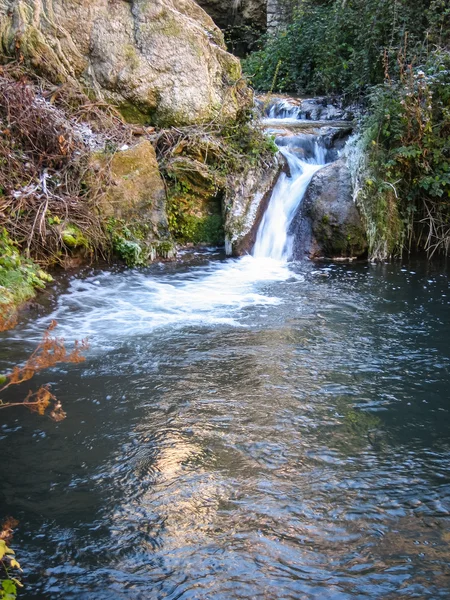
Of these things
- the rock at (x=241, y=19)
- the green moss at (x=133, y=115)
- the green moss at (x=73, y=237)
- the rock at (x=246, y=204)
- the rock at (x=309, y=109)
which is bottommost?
the green moss at (x=73, y=237)

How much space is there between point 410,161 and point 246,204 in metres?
2.52

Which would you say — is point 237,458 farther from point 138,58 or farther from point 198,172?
point 138,58

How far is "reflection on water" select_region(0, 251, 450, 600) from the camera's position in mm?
2949

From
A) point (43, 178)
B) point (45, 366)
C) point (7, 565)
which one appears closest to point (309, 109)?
point (43, 178)

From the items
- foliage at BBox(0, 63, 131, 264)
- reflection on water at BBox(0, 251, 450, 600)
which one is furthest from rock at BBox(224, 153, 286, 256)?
reflection on water at BBox(0, 251, 450, 600)

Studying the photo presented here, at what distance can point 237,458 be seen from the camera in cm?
385

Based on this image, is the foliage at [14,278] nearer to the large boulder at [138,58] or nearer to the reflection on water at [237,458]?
the reflection on water at [237,458]

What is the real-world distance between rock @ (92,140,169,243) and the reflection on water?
85.7 inches

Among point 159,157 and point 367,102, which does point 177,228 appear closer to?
point 159,157

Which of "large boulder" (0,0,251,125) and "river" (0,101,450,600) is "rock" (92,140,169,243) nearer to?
"large boulder" (0,0,251,125)

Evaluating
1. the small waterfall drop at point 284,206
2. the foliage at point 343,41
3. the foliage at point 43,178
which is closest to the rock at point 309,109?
the foliage at point 343,41

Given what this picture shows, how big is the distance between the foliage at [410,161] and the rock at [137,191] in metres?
3.04

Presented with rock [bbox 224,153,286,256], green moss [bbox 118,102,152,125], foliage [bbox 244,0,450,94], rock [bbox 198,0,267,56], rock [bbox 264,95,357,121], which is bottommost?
rock [bbox 224,153,286,256]

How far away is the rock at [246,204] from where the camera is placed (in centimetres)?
906
